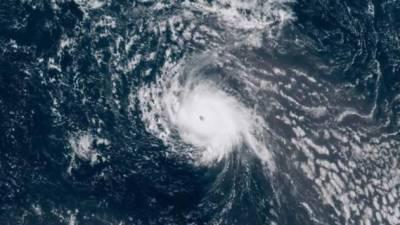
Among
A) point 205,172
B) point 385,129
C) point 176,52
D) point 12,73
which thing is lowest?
point 12,73

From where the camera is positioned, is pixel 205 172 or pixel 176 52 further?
pixel 176 52

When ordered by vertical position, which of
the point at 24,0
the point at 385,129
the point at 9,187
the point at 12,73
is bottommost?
the point at 9,187

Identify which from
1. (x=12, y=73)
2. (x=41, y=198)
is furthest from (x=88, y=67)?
(x=41, y=198)

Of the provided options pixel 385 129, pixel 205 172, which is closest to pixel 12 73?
pixel 205 172

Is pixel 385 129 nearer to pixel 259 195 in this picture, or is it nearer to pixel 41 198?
pixel 259 195

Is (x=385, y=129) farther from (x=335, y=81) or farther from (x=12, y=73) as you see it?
(x=12, y=73)

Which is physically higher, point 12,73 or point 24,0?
point 24,0
